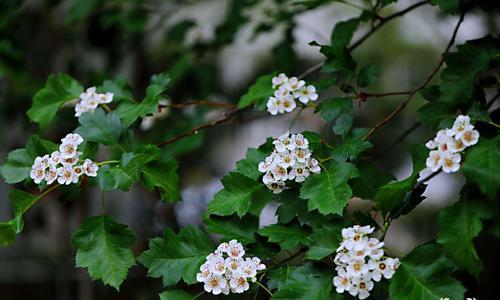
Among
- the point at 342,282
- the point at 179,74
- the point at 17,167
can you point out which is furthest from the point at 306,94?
the point at 179,74

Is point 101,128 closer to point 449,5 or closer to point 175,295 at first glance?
Answer: point 175,295

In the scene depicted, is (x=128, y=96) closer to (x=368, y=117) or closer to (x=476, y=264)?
(x=476, y=264)

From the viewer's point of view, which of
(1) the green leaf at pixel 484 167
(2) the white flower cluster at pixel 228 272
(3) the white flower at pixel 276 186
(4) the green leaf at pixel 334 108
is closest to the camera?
(1) the green leaf at pixel 484 167

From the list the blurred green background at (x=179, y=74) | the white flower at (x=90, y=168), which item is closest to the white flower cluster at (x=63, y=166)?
the white flower at (x=90, y=168)

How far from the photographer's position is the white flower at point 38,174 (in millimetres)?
920

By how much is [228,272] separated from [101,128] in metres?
0.35

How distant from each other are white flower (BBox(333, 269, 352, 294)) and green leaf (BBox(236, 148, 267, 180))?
230 mm

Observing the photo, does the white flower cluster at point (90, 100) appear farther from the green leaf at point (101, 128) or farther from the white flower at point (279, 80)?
the white flower at point (279, 80)

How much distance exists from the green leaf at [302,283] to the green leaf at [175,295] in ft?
0.42

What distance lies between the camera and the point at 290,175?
0.91 meters

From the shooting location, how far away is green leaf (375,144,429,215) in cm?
83

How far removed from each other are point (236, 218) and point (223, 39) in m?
0.99

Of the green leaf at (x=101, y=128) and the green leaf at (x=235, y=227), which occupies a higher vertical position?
the green leaf at (x=101, y=128)

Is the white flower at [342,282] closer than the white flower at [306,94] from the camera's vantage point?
Yes
